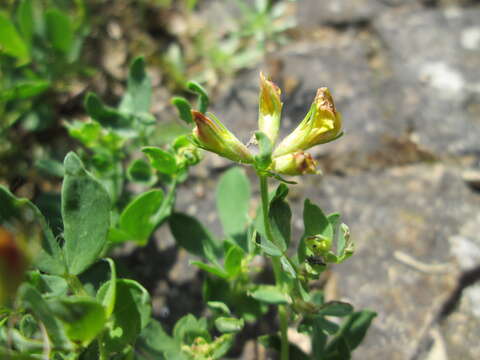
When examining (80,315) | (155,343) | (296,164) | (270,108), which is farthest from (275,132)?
(155,343)

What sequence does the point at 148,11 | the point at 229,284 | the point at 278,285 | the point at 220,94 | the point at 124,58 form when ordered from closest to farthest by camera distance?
the point at 278,285 → the point at 229,284 → the point at 220,94 → the point at 124,58 → the point at 148,11

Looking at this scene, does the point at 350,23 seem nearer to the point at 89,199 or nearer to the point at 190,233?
the point at 190,233

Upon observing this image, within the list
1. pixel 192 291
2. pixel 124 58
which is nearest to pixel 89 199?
Result: pixel 192 291

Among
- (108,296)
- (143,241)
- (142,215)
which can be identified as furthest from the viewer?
(143,241)

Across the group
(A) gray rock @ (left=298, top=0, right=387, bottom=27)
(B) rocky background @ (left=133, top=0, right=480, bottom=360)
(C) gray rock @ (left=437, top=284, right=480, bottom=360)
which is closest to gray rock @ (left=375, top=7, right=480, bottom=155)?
(B) rocky background @ (left=133, top=0, right=480, bottom=360)

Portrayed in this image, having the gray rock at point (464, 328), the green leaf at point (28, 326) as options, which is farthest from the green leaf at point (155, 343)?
the gray rock at point (464, 328)

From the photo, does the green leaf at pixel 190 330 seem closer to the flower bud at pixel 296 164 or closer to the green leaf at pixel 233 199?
the green leaf at pixel 233 199

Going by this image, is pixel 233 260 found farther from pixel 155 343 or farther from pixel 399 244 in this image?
pixel 399 244
